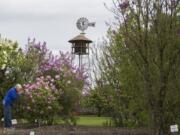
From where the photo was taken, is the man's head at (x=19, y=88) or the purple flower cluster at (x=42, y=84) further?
the purple flower cluster at (x=42, y=84)

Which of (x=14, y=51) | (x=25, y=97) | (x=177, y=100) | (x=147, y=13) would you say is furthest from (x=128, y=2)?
(x=14, y=51)

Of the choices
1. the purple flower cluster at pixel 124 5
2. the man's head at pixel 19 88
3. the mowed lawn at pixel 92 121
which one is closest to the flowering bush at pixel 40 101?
the man's head at pixel 19 88

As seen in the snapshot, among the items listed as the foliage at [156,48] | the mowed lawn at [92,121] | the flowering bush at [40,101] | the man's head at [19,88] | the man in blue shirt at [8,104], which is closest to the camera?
the foliage at [156,48]

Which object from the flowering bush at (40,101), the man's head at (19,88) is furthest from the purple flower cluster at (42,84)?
the man's head at (19,88)

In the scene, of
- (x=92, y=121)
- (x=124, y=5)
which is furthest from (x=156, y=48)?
(x=92, y=121)

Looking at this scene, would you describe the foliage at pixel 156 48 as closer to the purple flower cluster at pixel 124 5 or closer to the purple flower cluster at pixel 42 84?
the purple flower cluster at pixel 124 5

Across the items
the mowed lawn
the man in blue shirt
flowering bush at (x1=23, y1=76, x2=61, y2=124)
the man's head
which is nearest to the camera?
A: the man in blue shirt

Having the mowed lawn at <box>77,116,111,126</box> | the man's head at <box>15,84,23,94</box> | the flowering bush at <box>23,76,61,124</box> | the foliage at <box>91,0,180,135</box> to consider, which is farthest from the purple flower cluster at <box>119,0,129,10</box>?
the mowed lawn at <box>77,116,111,126</box>

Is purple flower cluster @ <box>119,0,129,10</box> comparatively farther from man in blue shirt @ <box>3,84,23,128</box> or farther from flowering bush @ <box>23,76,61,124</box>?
flowering bush @ <box>23,76,61,124</box>

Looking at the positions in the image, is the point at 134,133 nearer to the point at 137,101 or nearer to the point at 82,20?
the point at 137,101

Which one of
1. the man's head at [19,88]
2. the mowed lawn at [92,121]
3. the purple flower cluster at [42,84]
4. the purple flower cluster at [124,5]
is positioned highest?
the purple flower cluster at [124,5]

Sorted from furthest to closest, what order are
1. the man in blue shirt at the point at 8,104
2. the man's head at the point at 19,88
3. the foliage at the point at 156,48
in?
the man's head at the point at 19,88 → the man in blue shirt at the point at 8,104 → the foliage at the point at 156,48

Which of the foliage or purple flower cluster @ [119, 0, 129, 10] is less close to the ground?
purple flower cluster @ [119, 0, 129, 10]

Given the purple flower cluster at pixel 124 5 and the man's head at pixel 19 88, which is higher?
the purple flower cluster at pixel 124 5
